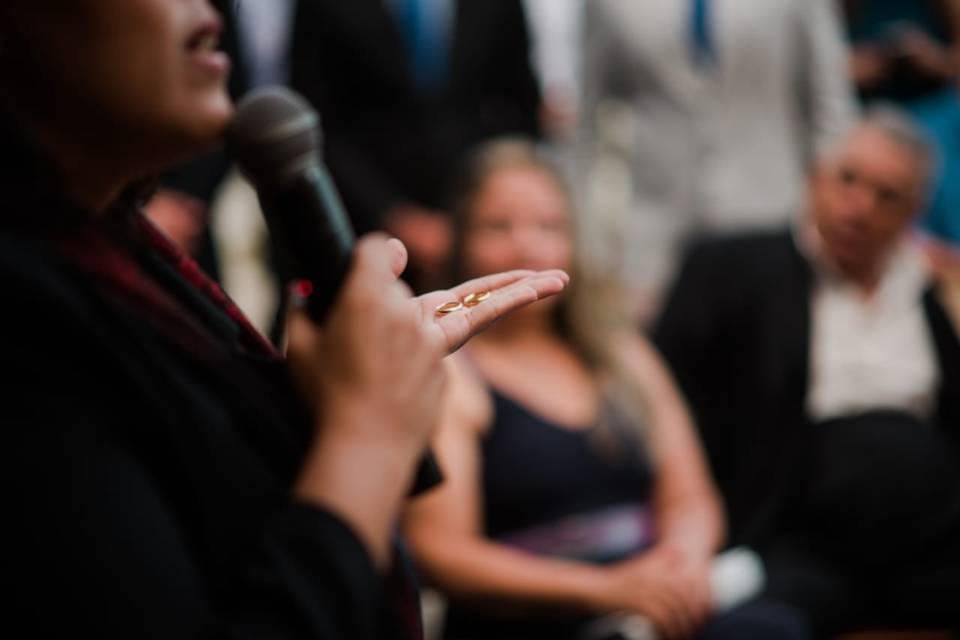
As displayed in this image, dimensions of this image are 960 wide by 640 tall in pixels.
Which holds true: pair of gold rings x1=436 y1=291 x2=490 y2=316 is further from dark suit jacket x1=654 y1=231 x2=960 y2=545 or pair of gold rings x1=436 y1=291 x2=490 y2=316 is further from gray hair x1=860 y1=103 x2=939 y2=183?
gray hair x1=860 y1=103 x2=939 y2=183

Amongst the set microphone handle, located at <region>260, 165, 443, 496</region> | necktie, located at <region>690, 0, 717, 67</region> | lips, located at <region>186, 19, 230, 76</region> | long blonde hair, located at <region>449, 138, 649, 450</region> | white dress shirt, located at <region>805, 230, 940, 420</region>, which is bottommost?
white dress shirt, located at <region>805, 230, 940, 420</region>

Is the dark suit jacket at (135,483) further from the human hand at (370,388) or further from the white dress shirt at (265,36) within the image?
the white dress shirt at (265,36)

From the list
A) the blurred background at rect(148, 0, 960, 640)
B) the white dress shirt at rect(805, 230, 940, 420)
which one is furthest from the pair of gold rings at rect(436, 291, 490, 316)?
the white dress shirt at rect(805, 230, 940, 420)

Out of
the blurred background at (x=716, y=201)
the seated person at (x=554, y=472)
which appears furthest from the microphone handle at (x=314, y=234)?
the blurred background at (x=716, y=201)

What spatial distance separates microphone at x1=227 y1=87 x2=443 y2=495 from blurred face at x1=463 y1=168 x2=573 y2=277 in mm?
1185

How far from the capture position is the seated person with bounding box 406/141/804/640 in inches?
71.1

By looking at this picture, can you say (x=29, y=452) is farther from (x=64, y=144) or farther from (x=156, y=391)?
(x=64, y=144)

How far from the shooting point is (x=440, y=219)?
2.50m

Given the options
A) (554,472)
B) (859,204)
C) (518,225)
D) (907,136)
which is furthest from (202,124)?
(907,136)

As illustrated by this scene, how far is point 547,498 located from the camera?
A: 185 centimetres

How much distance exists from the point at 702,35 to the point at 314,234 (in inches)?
82.4

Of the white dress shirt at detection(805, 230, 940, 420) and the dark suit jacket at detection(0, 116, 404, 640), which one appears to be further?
the white dress shirt at detection(805, 230, 940, 420)

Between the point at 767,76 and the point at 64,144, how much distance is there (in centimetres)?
217

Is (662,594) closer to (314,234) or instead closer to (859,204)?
(859,204)
